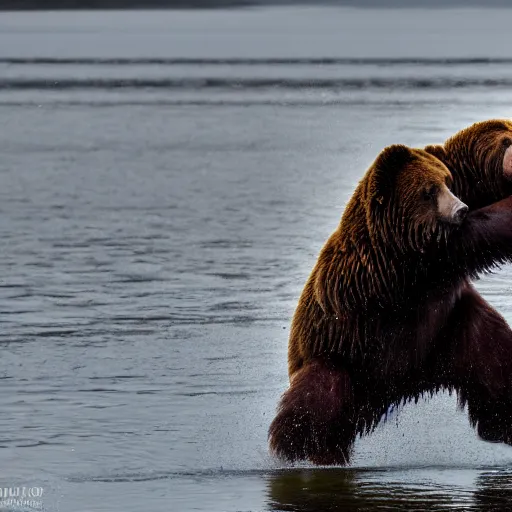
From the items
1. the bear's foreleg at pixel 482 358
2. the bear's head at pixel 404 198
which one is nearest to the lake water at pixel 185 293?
the bear's foreleg at pixel 482 358

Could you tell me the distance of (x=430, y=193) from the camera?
250 inches

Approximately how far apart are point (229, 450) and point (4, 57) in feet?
116

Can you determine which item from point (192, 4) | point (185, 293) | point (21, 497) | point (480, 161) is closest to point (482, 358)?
point (480, 161)

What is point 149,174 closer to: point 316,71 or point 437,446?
point 437,446

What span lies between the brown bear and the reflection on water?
0.57 feet

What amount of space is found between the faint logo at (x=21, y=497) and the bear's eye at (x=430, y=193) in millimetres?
1843

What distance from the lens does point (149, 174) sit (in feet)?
51.8

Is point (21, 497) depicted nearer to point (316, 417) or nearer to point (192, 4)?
point (316, 417)

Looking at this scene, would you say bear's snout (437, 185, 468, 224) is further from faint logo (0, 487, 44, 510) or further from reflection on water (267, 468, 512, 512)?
→ faint logo (0, 487, 44, 510)

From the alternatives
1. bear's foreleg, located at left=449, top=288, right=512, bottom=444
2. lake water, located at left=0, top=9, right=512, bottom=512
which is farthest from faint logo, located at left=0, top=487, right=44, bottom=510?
bear's foreleg, located at left=449, top=288, right=512, bottom=444

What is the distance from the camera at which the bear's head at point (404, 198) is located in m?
6.36

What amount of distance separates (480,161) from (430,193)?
37 cm

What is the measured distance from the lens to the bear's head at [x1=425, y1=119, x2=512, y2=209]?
21.6 feet

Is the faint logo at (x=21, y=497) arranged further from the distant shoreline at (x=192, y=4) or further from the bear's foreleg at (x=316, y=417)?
the distant shoreline at (x=192, y=4)
